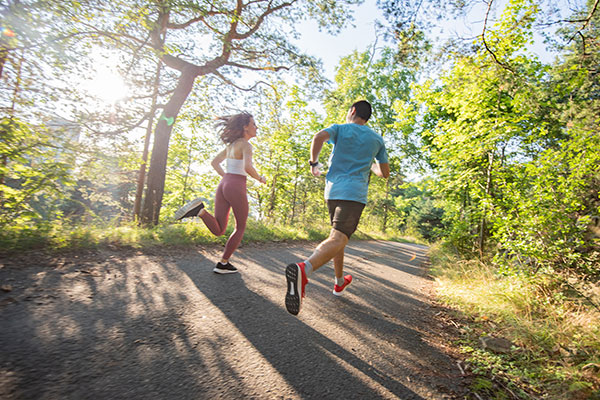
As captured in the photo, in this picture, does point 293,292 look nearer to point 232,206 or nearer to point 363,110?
point 232,206

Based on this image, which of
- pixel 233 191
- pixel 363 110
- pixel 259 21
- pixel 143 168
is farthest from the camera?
pixel 143 168

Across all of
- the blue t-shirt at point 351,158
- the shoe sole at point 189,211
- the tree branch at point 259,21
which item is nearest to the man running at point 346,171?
the blue t-shirt at point 351,158

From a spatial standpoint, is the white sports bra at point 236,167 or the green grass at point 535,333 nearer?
the green grass at point 535,333

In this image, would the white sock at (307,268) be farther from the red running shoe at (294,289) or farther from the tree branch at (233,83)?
the tree branch at (233,83)

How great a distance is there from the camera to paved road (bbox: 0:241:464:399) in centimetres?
128

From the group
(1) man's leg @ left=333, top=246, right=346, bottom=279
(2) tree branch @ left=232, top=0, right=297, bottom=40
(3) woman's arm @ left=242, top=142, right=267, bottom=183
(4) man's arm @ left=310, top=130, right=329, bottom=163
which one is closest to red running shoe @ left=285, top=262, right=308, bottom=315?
(1) man's leg @ left=333, top=246, right=346, bottom=279

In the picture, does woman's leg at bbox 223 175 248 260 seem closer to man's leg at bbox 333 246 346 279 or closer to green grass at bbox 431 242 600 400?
man's leg at bbox 333 246 346 279

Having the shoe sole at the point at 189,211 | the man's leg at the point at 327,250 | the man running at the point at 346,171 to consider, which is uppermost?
the man running at the point at 346,171

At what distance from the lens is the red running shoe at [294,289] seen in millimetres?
2039

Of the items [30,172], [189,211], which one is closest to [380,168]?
[189,211]

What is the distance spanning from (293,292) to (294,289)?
0.03 metres

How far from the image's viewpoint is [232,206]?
11.0ft

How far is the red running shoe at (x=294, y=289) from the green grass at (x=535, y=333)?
4.36 feet

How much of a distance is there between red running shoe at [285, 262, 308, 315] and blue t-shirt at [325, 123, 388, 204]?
883mm
